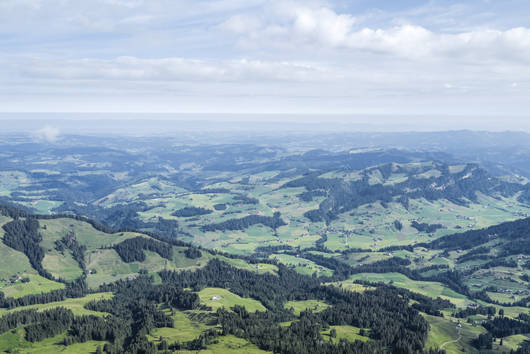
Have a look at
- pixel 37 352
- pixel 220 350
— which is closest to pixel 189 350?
pixel 220 350

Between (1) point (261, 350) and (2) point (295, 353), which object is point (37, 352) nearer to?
(1) point (261, 350)

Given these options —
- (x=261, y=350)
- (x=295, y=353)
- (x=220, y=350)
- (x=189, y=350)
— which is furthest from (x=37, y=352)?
(x=295, y=353)

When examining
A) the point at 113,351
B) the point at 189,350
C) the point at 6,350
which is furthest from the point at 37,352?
the point at 189,350

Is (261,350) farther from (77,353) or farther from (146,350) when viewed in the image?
(77,353)

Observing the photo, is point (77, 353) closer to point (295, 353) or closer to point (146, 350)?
point (146, 350)

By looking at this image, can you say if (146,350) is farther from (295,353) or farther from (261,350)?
(295,353)
